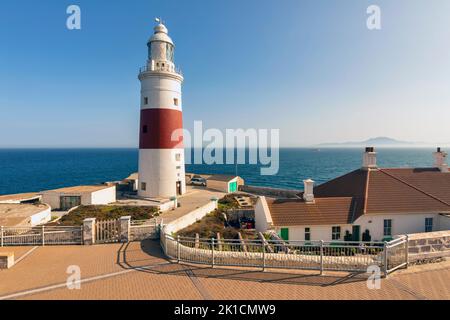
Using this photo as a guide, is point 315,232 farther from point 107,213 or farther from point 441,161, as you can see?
point 107,213

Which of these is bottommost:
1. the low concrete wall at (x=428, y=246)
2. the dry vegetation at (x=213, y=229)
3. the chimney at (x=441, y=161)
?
the dry vegetation at (x=213, y=229)

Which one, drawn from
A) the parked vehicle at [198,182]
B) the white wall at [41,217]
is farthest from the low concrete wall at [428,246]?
the parked vehicle at [198,182]

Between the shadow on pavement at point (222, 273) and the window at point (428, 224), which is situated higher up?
the shadow on pavement at point (222, 273)

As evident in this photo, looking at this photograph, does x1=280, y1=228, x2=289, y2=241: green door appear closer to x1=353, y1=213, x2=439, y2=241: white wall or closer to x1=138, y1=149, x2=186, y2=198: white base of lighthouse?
x1=353, y1=213, x2=439, y2=241: white wall

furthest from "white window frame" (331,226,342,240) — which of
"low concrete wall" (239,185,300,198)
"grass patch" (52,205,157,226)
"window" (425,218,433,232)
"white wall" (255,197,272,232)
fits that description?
"grass patch" (52,205,157,226)

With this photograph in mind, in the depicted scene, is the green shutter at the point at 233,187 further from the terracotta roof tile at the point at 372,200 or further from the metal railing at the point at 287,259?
the metal railing at the point at 287,259

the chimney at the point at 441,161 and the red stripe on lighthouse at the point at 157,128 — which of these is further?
Result: the red stripe on lighthouse at the point at 157,128
